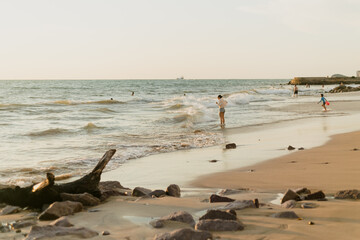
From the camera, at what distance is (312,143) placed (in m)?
12.9

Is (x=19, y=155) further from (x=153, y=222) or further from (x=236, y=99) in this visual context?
(x=236, y=99)

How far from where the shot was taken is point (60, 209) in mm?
5164

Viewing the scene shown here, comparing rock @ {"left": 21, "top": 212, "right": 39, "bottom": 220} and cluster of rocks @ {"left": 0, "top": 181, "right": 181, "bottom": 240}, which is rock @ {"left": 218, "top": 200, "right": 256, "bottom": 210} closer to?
cluster of rocks @ {"left": 0, "top": 181, "right": 181, "bottom": 240}

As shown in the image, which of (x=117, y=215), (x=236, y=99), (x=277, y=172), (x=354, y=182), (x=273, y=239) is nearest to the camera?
(x=273, y=239)

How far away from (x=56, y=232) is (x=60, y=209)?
93 centimetres

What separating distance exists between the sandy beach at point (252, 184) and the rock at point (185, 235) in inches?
7.1

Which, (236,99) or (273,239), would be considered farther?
(236,99)

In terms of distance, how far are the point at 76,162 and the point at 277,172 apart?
5.03 m

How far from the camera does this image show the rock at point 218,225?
4.21 meters

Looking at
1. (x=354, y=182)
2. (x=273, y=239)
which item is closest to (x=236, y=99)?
(x=354, y=182)

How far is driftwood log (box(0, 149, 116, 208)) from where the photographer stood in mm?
5590

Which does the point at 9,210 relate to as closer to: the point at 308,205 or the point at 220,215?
the point at 220,215

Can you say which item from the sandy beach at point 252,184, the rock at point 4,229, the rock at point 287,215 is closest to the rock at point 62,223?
the sandy beach at point 252,184

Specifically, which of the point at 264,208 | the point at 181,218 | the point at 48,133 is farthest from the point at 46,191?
the point at 48,133
